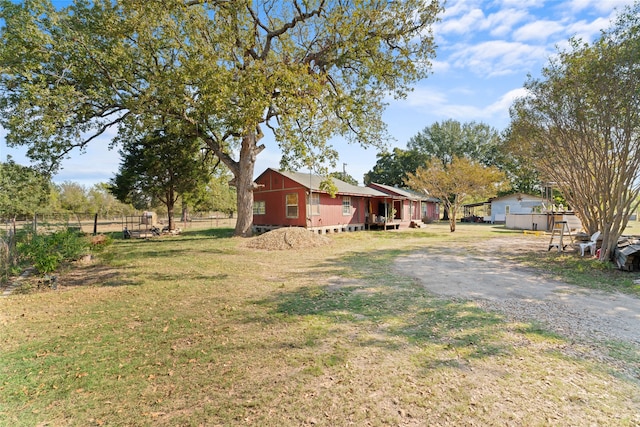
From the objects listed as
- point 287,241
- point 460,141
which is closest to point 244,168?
point 287,241

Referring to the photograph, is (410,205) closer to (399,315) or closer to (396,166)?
(396,166)

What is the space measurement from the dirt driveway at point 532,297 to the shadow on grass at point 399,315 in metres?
0.62

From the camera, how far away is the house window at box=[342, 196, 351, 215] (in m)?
22.2

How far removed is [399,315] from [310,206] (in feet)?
47.7

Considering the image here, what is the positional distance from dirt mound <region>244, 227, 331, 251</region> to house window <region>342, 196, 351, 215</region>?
25.8 feet

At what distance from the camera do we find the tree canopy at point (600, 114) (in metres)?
8.09

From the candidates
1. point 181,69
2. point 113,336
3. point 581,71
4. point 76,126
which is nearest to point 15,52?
point 76,126

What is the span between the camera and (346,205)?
22438mm

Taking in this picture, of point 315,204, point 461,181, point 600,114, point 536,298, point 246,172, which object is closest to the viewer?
point 536,298

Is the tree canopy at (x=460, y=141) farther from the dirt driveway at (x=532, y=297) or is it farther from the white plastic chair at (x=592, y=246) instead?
the dirt driveway at (x=532, y=297)

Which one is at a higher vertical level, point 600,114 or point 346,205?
point 600,114

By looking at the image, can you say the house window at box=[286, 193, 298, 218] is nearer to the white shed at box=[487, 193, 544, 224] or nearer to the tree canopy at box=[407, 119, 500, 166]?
the white shed at box=[487, 193, 544, 224]

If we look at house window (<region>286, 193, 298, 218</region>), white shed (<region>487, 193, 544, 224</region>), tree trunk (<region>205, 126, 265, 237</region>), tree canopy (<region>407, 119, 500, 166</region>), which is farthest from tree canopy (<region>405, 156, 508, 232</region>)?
tree canopy (<region>407, 119, 500, 166</region>)

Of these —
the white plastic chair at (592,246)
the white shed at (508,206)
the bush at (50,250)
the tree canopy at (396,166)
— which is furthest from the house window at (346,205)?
the tree canopy at (396,166)
